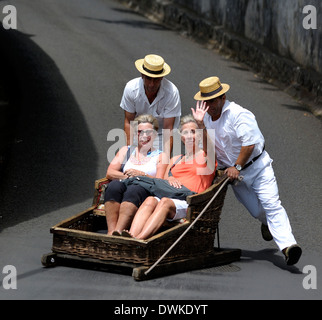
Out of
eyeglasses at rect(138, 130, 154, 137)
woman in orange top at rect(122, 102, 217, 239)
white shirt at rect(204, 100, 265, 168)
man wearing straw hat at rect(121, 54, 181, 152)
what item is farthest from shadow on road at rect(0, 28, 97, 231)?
white shirt at rect(204, 100, 265, 168)

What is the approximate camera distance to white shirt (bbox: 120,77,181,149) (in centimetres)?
955

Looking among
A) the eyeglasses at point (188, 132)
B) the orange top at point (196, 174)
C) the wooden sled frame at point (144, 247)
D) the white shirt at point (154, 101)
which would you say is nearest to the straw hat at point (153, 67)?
the white shirt at point (154, 101)

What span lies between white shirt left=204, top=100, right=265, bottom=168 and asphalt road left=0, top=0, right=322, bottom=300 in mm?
1231

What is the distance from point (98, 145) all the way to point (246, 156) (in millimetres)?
5908

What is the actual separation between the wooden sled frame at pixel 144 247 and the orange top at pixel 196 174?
0.42 feet

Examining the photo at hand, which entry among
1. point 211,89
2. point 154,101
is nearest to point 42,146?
point 154,101

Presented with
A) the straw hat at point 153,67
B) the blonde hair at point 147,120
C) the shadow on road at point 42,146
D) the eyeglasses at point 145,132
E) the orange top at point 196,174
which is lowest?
the shadow on road at point 42,146

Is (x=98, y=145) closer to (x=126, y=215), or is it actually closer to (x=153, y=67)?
(x=153, y=67)

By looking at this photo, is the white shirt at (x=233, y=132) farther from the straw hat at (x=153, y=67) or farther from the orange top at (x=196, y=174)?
the straw hat at (x=153, y=67)

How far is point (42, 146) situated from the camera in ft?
46.7

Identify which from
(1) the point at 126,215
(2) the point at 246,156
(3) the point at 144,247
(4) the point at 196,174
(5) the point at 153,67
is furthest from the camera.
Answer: (5) the point at 153,67

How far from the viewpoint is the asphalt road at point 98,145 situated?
25.7 feet

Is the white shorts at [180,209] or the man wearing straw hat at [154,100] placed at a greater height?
the man wearing straw hat at [154,100]

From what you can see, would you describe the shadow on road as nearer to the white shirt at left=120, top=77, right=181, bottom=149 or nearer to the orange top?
the white shirt at left=120, top=77, right=181, bottom=149
